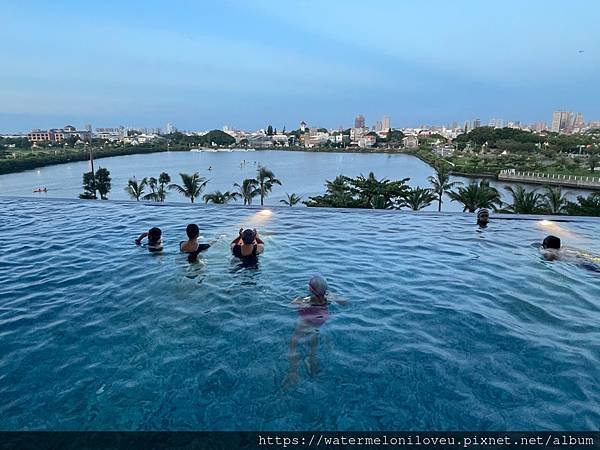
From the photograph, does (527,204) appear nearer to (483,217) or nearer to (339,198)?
(339,198)

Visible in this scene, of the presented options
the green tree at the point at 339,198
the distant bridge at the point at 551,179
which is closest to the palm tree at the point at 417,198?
the green tree at the point at 339,198

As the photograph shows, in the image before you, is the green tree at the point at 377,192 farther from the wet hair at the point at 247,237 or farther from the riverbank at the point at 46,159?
the riverbank at the point at 46,159

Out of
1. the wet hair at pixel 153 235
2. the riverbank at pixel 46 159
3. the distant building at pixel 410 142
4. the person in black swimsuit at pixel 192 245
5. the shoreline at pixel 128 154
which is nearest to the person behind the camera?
the person in black swimsuit at pixel 192 245

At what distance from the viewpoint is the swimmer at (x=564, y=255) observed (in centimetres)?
696

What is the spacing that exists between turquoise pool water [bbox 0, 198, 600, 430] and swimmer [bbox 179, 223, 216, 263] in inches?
9.5

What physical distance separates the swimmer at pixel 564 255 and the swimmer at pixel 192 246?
256 inches

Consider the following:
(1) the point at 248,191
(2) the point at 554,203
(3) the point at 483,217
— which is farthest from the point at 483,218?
(1) the point at 248,191

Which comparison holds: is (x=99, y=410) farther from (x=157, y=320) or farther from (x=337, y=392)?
(x=337, y=392)

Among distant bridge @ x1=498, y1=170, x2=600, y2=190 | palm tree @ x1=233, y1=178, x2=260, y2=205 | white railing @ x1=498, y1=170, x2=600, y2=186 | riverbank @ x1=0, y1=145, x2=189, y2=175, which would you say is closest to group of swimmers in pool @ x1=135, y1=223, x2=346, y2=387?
palm tree @ x1=233, y1=178, x2=260, y2=205

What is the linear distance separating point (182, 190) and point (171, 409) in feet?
99.5

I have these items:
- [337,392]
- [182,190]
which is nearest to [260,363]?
[337,392]

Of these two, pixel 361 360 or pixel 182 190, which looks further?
pixel 182 190

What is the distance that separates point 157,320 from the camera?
4.93 metres

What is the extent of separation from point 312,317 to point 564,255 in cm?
538
